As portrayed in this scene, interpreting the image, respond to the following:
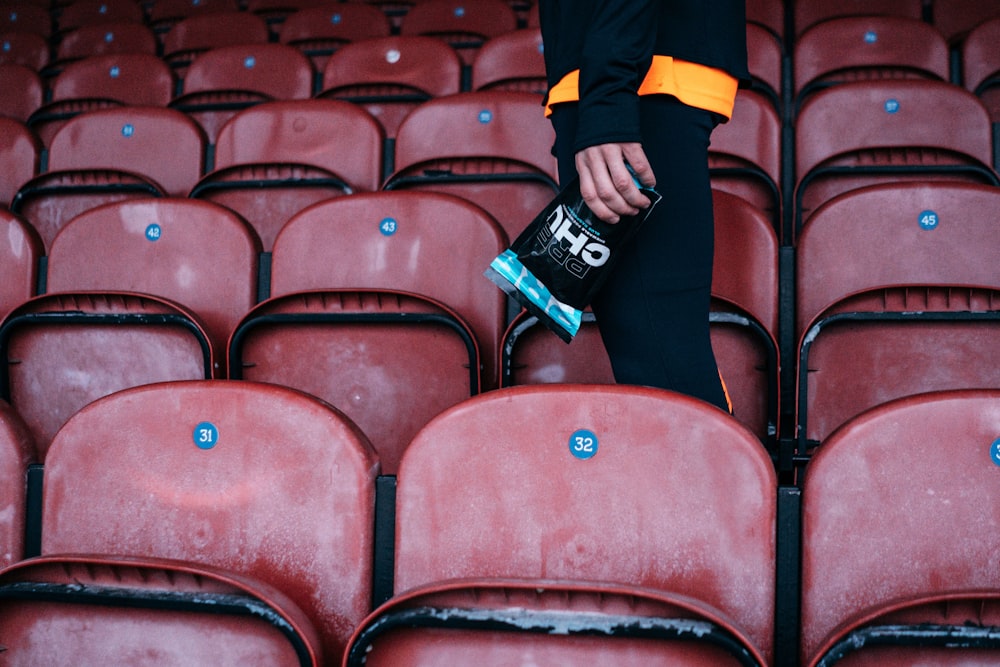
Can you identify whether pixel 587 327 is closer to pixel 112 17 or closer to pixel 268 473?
pixel 268 473

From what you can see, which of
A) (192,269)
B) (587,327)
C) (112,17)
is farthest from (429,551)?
(112,17)

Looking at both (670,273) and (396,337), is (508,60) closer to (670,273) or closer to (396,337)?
(396,337)

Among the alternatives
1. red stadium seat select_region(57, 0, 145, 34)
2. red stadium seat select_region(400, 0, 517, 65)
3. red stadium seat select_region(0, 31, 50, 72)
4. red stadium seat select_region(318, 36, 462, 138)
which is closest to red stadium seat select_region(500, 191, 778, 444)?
red stadium seat select_region(318, 36, 462, 138)

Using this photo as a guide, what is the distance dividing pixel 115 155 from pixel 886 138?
4.00ft

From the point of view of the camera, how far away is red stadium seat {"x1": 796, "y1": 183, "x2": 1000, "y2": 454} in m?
0.88

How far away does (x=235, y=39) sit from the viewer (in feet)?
7.50

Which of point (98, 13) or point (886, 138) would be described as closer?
point (886, 138)

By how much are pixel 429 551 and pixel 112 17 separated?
2541 mm

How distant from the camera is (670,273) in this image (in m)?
0.63

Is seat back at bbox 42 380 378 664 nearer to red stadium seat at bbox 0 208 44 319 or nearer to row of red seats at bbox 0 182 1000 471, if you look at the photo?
row of red seats at bbox 0 182 1000 471

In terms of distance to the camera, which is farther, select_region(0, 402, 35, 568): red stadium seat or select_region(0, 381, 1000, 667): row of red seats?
select_region(0, 402, 35, 568): red stadium seat

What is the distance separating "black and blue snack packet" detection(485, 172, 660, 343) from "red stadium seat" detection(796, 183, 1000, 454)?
357mm

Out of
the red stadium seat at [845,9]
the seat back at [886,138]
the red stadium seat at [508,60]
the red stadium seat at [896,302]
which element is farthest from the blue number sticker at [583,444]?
the red stadium seat at [845,9]

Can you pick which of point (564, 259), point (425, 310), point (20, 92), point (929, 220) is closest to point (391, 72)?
point (20, 92)
